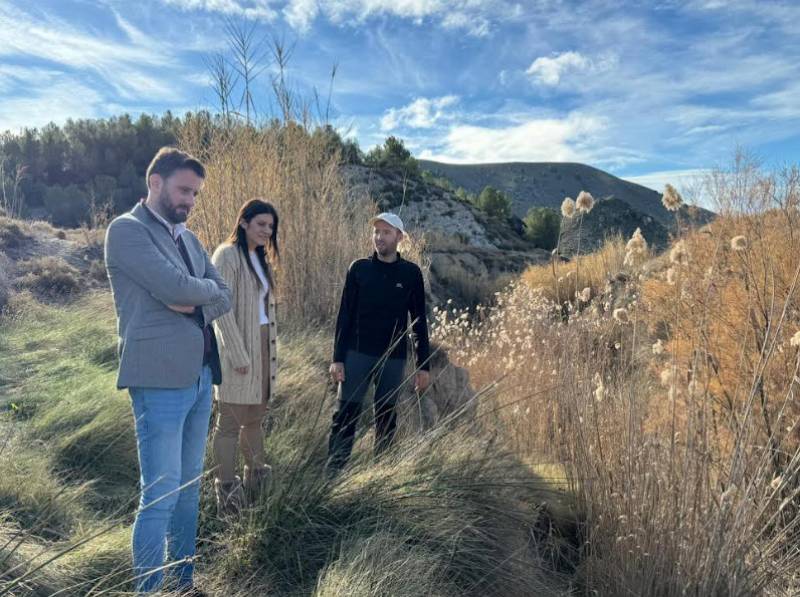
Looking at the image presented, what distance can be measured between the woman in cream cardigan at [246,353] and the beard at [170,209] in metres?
0.80

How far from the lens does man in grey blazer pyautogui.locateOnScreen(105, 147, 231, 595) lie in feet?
7.02

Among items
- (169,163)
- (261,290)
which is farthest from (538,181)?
(169,163)

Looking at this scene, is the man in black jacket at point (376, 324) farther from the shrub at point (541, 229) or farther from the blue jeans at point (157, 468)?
the shrub at point (541, 229)

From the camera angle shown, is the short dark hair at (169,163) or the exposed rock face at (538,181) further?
the exposed rock face at (538,181)

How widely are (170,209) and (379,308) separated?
1638mm

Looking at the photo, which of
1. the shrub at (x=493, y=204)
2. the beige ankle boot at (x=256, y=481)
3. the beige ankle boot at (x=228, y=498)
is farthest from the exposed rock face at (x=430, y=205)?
the beige ankle boot at (x=228, y=498)

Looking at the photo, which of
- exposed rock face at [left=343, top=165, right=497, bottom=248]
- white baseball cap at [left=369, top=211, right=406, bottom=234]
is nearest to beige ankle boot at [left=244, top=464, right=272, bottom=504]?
white baseball cap at [left=369, top=211, right=406, bottom=234]

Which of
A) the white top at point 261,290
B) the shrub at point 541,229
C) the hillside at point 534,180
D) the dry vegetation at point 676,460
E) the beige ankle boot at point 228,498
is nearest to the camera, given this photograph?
the dry vegetation at point 676,460

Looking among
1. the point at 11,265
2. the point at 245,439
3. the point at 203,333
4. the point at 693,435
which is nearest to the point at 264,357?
the point at 245,439

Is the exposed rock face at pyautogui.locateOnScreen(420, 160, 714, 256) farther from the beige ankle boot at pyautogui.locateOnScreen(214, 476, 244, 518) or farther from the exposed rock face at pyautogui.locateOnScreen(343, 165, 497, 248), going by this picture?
the beige ankle boot at pyautogui.locateOnScreen(214, 476, 244, 518)

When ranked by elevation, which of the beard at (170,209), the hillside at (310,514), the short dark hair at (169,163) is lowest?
the hillside at (310,514)

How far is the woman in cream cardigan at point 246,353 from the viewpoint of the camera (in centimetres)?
304

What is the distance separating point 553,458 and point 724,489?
1.23 metres

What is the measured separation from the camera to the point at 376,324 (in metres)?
3.67
